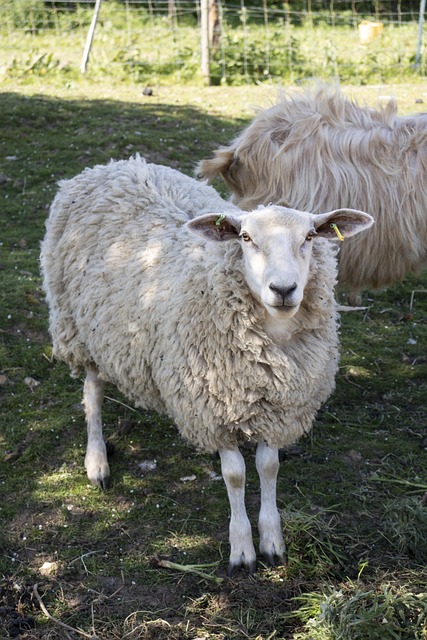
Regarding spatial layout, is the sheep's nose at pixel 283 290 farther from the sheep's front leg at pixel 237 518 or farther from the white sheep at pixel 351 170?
the white sheep at pixel 351 170

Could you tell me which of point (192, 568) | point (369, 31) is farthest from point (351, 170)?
point (369, 31)

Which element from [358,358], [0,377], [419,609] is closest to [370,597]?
[419,609]

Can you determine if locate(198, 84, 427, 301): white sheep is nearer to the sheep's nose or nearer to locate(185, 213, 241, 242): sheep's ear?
locate(185, 213, 241, 242): sheep's ear

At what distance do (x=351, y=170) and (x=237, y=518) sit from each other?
2.25m

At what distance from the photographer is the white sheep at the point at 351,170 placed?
15.2 ft

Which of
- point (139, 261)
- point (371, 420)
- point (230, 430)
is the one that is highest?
point (139, 261)

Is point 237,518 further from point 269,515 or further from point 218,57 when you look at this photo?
point 218,57

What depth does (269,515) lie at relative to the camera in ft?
11.1

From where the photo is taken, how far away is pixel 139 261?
3699 mm

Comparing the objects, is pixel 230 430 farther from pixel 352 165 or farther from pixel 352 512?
pixel 352 165

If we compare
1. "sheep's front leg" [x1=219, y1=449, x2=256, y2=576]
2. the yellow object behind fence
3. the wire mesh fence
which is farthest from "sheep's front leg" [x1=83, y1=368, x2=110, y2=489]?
the yellow object behind fence

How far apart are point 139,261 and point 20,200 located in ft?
12.4

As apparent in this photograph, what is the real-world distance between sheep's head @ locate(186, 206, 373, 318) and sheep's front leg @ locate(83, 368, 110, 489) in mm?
1334

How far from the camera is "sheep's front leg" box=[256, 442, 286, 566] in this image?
3359 mm
